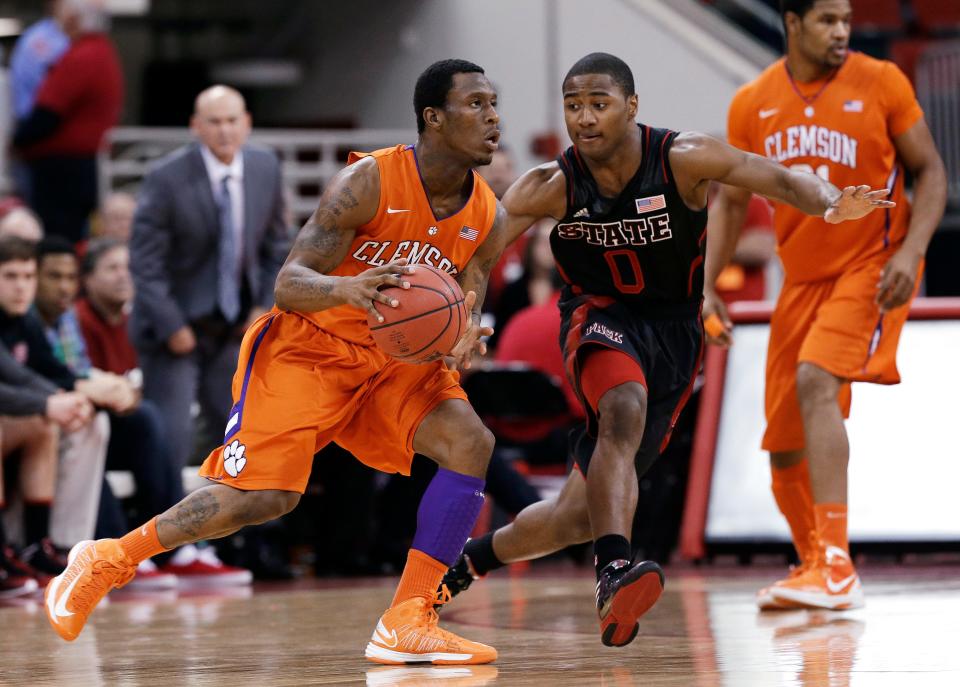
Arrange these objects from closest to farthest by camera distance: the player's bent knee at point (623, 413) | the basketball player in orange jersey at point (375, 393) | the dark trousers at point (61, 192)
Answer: the basketball player in orange jersey at point (375, 393)
the player's bent knee at point (623, 413)
the dark trousers at point (61, 192)

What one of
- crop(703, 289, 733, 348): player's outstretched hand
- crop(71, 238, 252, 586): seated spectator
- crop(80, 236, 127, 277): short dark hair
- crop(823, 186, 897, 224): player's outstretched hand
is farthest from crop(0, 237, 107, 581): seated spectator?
crop(823, 186, 897, 224): player's outstretched hand

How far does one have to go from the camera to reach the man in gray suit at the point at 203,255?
27.6 ft

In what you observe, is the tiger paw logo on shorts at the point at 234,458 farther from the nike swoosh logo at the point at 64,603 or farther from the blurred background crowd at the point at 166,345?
the blurred background crowd at the point at 166,345

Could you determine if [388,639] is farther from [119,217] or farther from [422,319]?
[119,217]

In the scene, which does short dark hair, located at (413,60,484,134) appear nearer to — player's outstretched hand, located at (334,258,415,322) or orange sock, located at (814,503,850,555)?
player's outstretched hand, located at (334,258,415,322)

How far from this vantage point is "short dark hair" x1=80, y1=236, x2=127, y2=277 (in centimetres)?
884

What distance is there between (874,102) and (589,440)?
190 centimetres

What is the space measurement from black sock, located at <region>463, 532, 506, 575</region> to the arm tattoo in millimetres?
1078

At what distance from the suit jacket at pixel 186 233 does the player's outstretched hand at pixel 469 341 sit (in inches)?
151

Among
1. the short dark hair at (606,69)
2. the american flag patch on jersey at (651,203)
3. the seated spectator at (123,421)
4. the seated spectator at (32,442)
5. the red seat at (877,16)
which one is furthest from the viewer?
the red seat at (877,16)

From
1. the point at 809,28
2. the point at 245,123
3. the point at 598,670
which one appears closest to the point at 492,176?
the point at 245,123

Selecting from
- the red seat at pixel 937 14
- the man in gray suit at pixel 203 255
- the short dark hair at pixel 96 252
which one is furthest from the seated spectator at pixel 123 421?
the red seat at pixel 937 14

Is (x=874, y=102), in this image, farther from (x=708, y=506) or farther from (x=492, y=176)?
(x=492, y=176)

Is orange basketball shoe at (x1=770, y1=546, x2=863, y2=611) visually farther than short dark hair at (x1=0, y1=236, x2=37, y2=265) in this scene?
No
